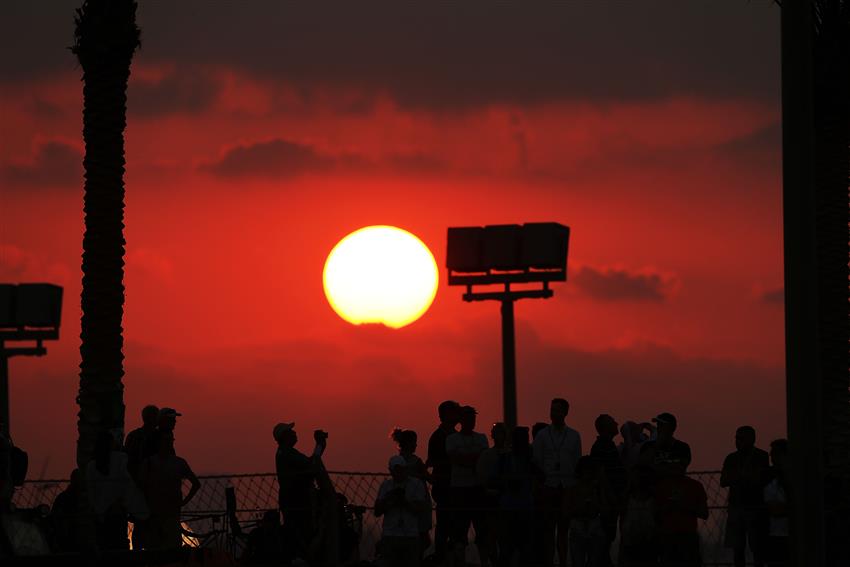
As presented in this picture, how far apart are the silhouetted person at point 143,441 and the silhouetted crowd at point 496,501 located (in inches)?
0.6

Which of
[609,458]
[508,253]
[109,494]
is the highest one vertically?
[508,253]

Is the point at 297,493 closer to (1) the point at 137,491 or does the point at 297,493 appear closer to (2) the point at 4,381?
(1) the point at 137,491

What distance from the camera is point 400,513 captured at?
1767cm

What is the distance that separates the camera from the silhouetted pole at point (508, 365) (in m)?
46.7

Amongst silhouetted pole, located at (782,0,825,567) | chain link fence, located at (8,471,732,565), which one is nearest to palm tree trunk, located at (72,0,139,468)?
chain link fence, located at (8,471,732,565)

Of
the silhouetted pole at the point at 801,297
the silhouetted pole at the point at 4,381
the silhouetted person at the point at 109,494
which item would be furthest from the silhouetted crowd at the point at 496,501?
the silhouetted pole at the point at 4,381

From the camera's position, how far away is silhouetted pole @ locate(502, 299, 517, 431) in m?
46.7

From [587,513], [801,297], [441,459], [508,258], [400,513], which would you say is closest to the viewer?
[801,297]

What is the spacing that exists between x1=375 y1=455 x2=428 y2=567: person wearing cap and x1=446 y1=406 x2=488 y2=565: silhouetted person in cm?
58

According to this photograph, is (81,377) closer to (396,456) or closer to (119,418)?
(119,418)

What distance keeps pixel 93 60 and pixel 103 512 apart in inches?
332

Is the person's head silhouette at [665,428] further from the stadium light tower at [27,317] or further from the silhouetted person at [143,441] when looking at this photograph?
the stadium light tower at [27,317]

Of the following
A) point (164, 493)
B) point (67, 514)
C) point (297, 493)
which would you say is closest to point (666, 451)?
point (297, 493)

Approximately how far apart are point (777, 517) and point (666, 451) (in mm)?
1247
